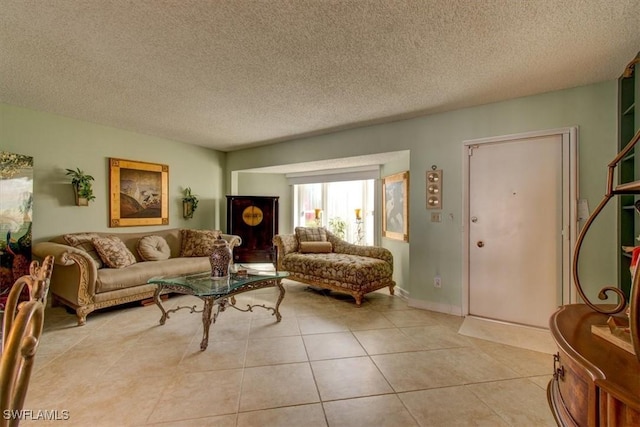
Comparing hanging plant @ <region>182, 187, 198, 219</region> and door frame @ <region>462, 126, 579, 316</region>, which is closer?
door frame @ <region>462, 126, 579, 316</region>

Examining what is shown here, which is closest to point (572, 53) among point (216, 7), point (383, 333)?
point (216, 7)

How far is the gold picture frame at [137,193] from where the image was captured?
4.13 meters

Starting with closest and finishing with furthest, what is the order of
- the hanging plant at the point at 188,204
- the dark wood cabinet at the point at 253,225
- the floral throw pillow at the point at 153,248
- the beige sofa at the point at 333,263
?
1. the beige sofa at the point at 333,263
2. the floral throw pillow at the point at 153,248
3. the hanging plant at the point at 188,204
4. the dark wood cabinet at the point at 253,225

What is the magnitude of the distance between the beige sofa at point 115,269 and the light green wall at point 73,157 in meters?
0.29

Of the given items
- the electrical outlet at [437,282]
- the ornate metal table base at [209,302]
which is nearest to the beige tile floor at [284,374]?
the ornate metal table base at [209,302]

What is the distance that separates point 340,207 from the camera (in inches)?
237

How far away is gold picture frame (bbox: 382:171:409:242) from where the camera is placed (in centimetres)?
404

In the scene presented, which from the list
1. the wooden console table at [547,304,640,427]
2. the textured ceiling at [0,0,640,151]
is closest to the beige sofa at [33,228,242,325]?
the textured ceiling at [0,0,640,151]

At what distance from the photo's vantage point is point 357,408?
1713 mm

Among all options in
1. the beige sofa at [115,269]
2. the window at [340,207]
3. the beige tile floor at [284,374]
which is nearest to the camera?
the beige tile floor at [284,374]

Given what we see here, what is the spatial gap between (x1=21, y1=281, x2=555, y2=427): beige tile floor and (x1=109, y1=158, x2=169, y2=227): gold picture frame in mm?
1599

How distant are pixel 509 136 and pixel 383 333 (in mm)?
2442

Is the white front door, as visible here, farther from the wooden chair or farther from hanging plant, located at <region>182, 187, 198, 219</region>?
hanging plant, located at <region>182, 187, 198, 219</region>

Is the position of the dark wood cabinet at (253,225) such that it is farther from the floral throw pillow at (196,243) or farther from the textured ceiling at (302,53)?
the textured ceiling at (302,53)
